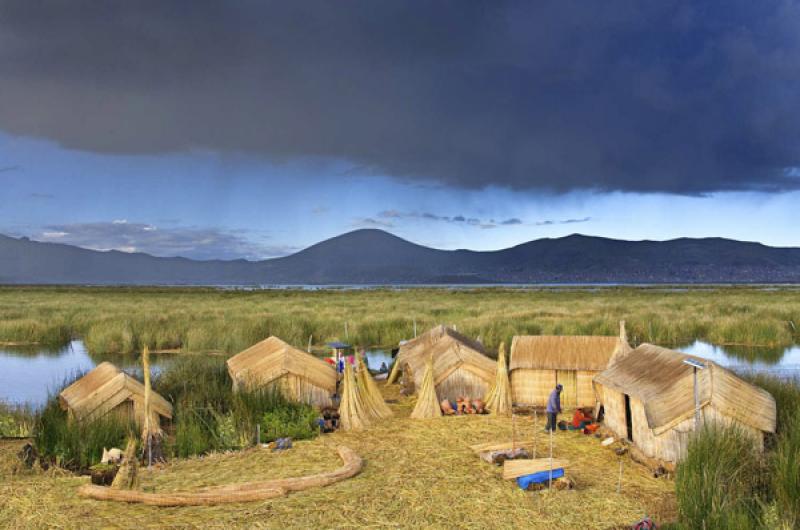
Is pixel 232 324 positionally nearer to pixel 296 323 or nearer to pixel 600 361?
pixel 296 323

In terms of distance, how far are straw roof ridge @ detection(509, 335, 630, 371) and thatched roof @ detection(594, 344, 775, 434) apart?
3.29 metres

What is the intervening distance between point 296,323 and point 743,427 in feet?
80.4

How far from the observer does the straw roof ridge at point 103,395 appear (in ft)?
40.0

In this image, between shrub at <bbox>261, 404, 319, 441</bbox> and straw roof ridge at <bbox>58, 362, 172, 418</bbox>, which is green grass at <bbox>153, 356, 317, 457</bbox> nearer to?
shrub at <bbox>261, 404, 319, 441</bbox>

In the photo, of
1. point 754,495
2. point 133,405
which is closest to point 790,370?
point 754,495

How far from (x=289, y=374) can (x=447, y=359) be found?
11.5 feet

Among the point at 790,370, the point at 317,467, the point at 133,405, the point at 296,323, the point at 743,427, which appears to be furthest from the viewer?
the point at 296,323

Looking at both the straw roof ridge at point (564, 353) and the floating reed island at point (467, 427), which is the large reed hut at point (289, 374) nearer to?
the floating reed island at point (467, 427)

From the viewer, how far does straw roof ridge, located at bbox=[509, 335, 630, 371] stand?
1448 centimetres

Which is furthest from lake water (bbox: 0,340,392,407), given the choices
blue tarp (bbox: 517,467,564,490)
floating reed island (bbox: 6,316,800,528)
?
blue tarp (bbox: 517,467,564,490)

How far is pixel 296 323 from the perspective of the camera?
3191 cm

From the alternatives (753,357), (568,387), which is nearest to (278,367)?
(568,387)

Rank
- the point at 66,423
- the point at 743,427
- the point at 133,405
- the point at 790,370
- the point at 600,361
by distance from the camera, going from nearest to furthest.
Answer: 1. the point at 743,427
2. the point at 66,423
3. the point at 133,405
4. the point at 600,361
5. the point at 790,370

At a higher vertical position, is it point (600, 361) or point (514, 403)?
point (600, 361)
